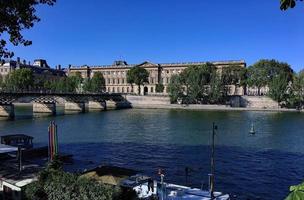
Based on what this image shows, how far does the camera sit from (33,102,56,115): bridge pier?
123625mm

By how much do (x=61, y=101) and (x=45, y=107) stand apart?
239ft

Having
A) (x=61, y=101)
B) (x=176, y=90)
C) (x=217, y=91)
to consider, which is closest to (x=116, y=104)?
(x=176, y=90)

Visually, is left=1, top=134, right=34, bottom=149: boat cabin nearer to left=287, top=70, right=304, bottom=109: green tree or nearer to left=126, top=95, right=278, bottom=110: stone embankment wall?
left=126, top=95, right=278, bottom=110: stone embankment wall

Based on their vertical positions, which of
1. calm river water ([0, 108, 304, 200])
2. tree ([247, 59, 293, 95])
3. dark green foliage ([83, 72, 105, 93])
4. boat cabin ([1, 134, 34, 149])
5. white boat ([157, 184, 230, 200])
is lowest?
calm river water ([0, 108, 304, 200])

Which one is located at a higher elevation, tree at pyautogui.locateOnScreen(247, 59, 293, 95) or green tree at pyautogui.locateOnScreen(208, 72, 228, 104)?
Answer: tree at pyautogui.locateOnScreen(247, 59, 293, 95)

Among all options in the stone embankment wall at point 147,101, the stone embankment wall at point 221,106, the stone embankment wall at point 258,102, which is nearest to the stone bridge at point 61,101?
the stone embankment wall at point 147,101

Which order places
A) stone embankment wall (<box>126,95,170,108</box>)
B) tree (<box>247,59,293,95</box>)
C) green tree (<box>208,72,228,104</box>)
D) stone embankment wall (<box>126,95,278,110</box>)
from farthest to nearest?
1. stone embankment wall (<box>126,95,170,108</box>)
2. tree (<box>247,59,293,95</box>)
3. green tree (<box>208,72,228,104</box>)
4. stone embankment wall (<box>126,95,278,110</box>)

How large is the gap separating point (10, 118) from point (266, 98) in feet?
325

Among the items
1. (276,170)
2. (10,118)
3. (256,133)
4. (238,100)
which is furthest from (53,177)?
(238,100)

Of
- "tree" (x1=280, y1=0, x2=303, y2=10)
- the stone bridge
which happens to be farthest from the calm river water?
the stone bridge

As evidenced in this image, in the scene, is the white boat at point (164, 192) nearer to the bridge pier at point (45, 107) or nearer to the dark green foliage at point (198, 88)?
the bridge pier at point (45, 107)

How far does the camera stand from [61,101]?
19638 centimetres

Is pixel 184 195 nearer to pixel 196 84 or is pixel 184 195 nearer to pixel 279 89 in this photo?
pixel 279 89

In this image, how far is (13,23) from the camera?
2291 centimetres
